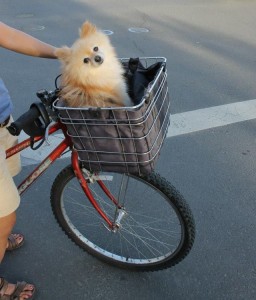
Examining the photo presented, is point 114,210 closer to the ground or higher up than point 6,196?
closer to the ground

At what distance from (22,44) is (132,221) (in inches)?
55.9

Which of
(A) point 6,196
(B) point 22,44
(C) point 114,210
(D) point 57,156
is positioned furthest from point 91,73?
(C) point 114,210

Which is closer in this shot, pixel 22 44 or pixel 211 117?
pixel 22 44

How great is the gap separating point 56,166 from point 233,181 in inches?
61.1

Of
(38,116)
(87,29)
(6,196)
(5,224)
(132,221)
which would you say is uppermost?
(87,29)

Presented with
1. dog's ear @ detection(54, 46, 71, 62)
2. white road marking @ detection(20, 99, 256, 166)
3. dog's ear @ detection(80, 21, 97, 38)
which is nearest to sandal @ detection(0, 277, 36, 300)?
dog's ear @ detection(54, 46, 71, 62)

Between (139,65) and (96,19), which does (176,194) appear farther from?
(96,19)

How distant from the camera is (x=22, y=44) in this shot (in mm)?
1719

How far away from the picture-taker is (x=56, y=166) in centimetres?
316

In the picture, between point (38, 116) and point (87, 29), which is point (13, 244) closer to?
point (38, 116)

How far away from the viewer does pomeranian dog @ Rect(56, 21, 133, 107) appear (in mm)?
1363

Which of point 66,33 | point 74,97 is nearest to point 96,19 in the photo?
point 66,33

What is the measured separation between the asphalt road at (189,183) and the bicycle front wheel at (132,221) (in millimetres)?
120

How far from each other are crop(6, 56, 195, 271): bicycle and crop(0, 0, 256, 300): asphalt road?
0.46ft
